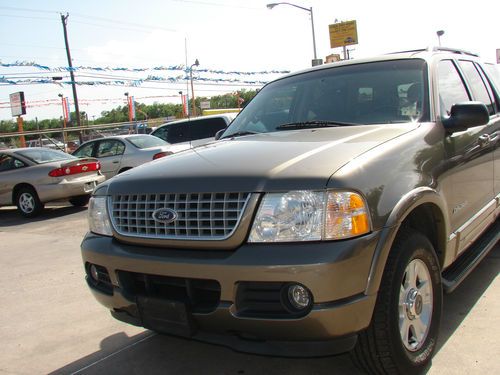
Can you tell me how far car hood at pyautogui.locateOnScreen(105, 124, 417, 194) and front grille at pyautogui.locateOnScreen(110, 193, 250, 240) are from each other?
0.04 meters

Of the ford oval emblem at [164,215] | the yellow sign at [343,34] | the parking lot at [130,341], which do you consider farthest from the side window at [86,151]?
the yellow sign at [343,34]

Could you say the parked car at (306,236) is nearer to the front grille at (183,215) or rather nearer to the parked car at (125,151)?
the front grille at (183,215)

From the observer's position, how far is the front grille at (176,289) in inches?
96.0

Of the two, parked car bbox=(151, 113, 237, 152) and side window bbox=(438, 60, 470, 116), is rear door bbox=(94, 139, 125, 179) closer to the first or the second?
parked car bbox=(151, 113, 237, 152)

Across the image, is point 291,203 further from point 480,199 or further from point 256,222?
point 480,199

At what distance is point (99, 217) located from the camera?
2988mm

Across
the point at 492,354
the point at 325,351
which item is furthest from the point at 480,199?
the point at 325,351

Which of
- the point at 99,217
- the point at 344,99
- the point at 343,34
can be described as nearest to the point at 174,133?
the point at 344,99

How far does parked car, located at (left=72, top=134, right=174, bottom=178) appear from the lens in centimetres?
1178

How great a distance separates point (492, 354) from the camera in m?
2.93

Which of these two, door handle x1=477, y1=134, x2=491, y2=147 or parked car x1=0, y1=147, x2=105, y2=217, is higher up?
door handle x1=477, y1=134, x2=491, y2=147

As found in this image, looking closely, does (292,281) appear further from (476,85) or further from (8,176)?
(8,176)

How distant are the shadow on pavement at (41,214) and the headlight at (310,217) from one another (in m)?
8.63

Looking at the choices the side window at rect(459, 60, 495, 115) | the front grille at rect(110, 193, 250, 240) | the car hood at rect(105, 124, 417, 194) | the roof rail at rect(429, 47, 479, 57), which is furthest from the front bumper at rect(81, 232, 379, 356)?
the side window at rect(459, 60, 495, 115)
